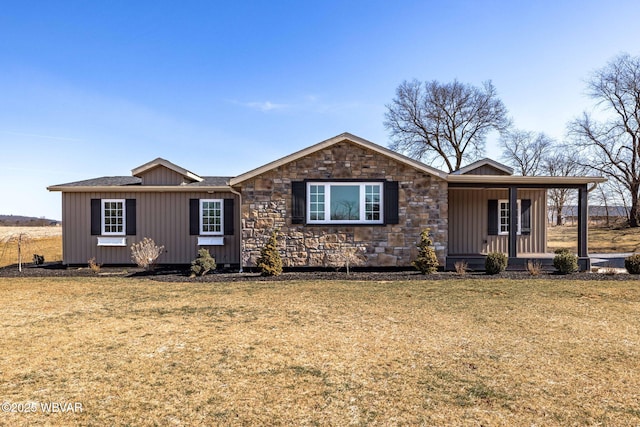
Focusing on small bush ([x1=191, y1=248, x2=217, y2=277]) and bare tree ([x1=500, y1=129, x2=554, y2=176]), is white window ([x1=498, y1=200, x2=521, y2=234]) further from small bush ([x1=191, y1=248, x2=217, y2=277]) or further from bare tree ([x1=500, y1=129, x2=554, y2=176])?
bare tree ([x1=500, y1=129, x2=554, y2=176])

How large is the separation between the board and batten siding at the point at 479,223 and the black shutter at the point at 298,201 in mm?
6337

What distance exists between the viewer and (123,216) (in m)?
13.4

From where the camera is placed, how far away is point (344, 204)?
11.7m

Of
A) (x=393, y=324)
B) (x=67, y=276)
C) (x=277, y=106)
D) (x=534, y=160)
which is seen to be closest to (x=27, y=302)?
(x=67, y=276)

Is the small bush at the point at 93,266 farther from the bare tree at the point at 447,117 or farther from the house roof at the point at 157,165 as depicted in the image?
the bare tree at the point at 447,117

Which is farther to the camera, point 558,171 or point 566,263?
point 558,171

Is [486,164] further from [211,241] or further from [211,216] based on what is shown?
[211,241]

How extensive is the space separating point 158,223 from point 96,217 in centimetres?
228

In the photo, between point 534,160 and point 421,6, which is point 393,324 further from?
point 534,160

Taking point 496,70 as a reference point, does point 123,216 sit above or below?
below

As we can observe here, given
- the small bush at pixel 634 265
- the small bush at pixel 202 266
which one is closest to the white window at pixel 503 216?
the small bush at pixel 634 265

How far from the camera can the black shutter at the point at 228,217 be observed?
13.3 m

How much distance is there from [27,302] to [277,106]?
12.3 m

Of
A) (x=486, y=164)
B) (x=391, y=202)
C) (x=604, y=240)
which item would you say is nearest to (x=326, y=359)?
(x=391, y=202)
